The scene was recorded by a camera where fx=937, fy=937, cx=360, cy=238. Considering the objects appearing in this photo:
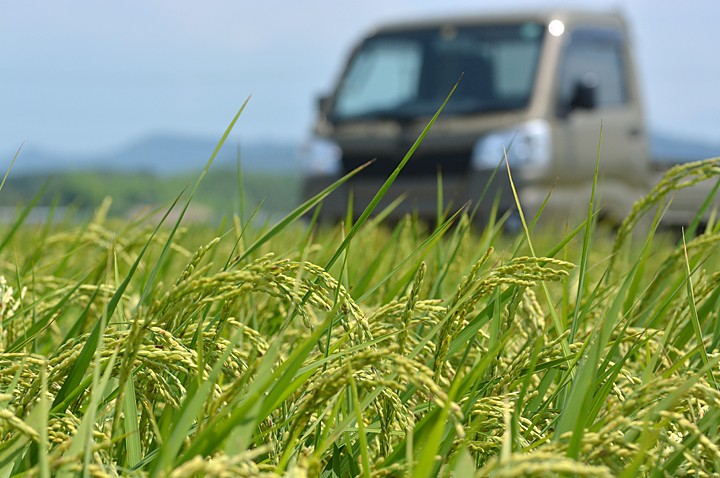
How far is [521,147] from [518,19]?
1577 mm

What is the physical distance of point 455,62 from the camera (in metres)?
9.61

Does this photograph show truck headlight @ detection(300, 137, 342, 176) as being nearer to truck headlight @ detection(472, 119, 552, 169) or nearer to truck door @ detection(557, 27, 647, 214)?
truck headlight @ detection(472, 119, 552, 169)

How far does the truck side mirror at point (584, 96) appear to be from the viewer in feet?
28.0

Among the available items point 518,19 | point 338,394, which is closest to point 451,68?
point 518,19

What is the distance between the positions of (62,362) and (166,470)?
0.40 metres

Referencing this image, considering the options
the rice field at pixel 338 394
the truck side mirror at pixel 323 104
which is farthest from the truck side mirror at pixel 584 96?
the rice field at pixel 338 394

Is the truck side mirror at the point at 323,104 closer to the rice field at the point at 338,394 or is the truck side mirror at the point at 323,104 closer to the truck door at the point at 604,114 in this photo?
the truck door at the point at 604,114

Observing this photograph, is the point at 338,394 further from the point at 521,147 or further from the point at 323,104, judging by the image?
the point at 323,104

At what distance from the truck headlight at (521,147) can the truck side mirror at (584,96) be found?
1.40ft

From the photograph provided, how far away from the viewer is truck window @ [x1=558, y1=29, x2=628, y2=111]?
29.4 feet

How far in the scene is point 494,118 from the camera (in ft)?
28.2

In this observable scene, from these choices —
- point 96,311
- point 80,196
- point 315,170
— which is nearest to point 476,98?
point 315,170

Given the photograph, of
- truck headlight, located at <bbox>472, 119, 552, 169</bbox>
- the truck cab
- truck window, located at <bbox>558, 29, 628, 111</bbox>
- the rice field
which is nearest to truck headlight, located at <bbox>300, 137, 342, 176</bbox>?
the truck cab

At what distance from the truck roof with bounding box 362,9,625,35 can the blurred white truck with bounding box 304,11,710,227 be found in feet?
0.06
